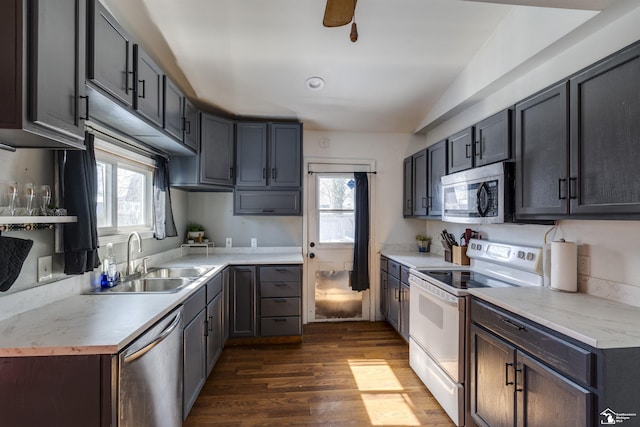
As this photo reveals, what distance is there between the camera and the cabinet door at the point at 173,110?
226 centimetres

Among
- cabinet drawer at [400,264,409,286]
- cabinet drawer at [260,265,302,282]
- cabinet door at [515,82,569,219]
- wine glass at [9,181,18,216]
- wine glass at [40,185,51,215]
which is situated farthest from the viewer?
cabinet drawer at [260,265,302,282]

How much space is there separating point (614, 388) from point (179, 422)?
6.92 feet

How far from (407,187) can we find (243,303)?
7.77 feet

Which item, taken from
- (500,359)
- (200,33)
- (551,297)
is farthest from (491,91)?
(200,33)

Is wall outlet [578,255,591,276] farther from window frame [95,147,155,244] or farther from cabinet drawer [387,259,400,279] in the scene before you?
window frame [95,147,155,244]

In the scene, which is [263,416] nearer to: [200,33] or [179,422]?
[179,422]

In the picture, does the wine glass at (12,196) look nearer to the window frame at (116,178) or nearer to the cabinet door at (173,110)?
the window frame at (116,178)

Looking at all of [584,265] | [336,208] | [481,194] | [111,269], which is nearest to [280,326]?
[336,208]

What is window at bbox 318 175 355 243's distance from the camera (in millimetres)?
3908

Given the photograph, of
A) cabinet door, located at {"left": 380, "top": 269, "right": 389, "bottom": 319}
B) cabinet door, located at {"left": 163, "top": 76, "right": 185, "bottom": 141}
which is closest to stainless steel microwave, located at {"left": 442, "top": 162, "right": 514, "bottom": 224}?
cabinet door, located at {"left": 380, "top": 269, "right": 389, "bottom": 319}

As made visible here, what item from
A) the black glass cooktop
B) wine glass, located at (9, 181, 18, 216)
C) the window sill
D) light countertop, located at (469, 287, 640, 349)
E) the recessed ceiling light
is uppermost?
the recessed ceiling light

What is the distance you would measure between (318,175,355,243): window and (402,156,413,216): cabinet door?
66cm

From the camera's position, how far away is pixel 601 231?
1.77m

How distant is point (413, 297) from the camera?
107 inches
